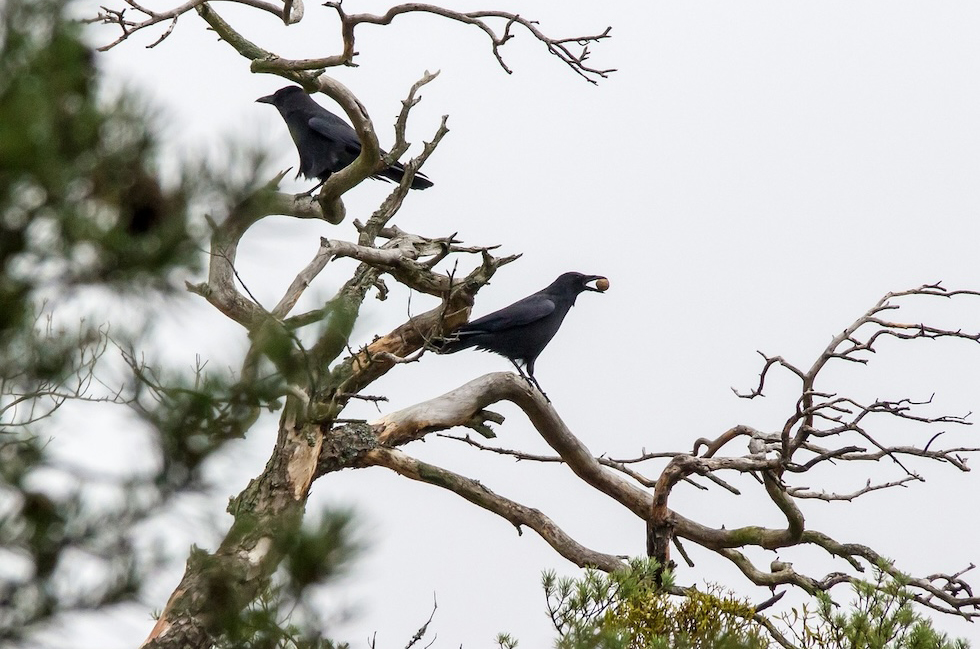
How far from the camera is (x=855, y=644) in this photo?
3637 mm

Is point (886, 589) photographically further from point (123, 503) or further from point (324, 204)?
point (324, 204)

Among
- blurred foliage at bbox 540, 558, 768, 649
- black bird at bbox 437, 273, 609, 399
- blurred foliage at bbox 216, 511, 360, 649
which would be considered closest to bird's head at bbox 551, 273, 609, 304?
black bird at bbox 437, 273, 609, 399

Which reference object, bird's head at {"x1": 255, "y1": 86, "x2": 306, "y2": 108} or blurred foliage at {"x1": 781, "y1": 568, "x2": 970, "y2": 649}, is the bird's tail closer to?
bird's head at {"x1": 255, "y1": 86, "x2": 306, "y2": 108}

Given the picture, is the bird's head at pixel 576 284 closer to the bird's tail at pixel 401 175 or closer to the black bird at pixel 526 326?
the black bird at pixel 526 326

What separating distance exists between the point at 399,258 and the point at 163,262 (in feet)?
9.66

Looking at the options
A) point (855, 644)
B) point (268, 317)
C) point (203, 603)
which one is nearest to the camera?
point (268, 317)

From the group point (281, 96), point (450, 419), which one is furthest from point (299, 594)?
point (281, 96)

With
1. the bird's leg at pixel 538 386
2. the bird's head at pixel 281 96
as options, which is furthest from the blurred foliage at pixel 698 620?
the bird's head at pixel 281 96

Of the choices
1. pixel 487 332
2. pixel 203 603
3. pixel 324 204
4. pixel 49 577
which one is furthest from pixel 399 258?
pixel 49 577

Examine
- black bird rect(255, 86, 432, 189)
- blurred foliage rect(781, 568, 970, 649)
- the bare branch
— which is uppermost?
black bird rect(255, 86, 432, 189)

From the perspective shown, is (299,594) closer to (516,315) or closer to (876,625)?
(876,625)

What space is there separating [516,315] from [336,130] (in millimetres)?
1685

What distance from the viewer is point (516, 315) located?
22.0ft

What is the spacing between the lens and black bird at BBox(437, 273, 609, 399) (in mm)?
6426
